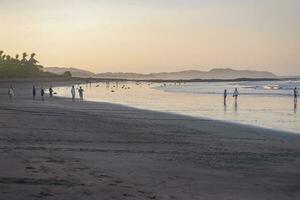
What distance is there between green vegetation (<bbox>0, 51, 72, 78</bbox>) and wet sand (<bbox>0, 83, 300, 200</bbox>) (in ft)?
393

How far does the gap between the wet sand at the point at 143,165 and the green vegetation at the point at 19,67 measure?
11978cm

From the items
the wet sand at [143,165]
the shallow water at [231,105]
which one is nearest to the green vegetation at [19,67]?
the shallow water at [231,105]

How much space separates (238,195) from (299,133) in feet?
45.4

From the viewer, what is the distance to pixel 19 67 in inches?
5812

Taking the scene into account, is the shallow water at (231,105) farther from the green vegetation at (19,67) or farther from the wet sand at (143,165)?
the green vegetation at (19,67)

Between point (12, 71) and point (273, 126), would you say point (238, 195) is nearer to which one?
point (273, 126)

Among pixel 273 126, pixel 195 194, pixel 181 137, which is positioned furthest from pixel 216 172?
pixel 273 126

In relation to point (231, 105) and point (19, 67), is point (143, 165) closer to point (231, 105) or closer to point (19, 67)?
point (231, 105)

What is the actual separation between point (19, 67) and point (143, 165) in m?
141

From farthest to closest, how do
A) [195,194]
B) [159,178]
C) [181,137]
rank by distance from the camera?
[181,137], [159,178], [195,194]

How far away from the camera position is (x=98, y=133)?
1988 centimetres

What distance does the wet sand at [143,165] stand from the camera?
9031mm

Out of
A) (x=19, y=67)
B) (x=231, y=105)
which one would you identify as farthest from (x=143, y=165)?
(x=19, y=67)

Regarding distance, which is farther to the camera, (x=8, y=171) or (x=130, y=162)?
(x=130, y=162)
